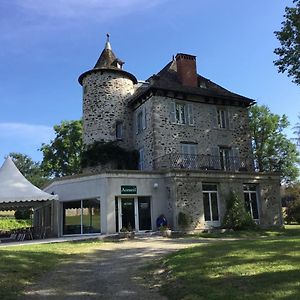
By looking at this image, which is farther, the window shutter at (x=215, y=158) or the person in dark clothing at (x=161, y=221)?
the window shutter at (x=215, y=158)

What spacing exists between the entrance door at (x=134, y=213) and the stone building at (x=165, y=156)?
6cm

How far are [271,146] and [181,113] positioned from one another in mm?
18556

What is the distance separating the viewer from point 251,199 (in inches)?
1067

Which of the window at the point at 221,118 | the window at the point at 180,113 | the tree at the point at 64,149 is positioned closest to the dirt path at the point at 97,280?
the window at the point at 180,113

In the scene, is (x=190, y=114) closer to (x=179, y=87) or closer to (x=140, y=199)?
(x=179, y=87)

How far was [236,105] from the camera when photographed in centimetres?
3122

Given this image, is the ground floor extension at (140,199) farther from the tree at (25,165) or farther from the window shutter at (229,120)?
the tree at (25,165)


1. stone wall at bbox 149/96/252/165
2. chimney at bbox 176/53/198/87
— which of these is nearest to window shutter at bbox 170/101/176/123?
stone wall at bbox 149/96/252/165

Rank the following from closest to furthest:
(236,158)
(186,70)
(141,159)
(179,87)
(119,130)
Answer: (179,87) < (141,159) < (236,158) < (186,70) < (119,130)

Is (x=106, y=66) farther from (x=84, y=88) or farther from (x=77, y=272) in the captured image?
(x=77, y=272)

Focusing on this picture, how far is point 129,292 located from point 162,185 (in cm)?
1683

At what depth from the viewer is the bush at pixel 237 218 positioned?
952 inches

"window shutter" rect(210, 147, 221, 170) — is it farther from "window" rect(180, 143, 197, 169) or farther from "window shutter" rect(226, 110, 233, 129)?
"window shutter" rect(226, 110, 233, 129)

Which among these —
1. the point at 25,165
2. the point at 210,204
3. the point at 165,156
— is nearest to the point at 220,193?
the point at 210,204
